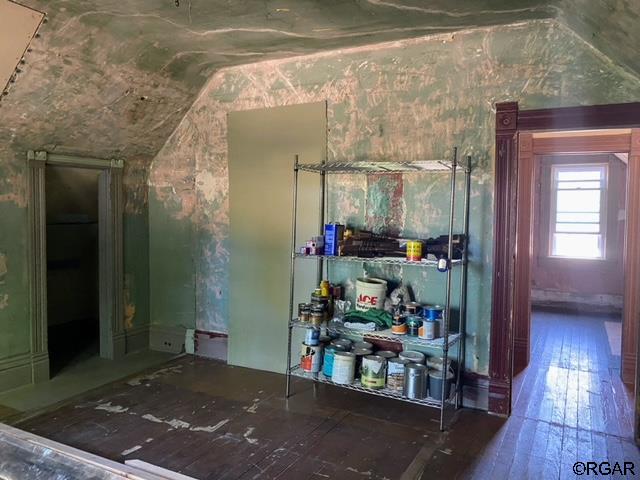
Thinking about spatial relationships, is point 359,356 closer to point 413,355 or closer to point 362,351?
point 362,351

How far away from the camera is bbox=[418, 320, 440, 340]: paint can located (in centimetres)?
286

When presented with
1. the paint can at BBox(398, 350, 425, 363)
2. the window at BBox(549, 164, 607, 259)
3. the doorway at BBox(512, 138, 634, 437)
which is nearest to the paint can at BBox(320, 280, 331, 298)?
the paint can at BBox(398, 350, 425, 363)

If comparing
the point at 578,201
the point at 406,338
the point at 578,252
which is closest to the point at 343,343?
the point at 406,338

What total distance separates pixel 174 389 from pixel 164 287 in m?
A: 1.18

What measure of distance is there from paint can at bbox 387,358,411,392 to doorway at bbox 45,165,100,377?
2593 millimetres

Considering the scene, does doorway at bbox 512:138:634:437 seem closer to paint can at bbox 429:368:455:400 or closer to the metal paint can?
paint can at bbox 429:368:455:400

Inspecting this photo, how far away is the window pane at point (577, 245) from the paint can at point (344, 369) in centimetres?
515

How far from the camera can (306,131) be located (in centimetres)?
356

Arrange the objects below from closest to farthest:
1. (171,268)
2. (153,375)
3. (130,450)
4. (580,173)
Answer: (130,450), (153,375), (171,268), (580,173)

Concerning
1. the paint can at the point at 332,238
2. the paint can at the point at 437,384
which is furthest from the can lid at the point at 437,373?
the paint can at the point at 332,238

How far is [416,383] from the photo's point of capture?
2902 millimetres

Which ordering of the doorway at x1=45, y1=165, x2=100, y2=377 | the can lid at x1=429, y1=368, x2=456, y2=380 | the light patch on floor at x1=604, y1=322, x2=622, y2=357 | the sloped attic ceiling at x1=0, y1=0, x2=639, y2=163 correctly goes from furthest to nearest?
the light patch on floor at x1=604, y1=322, x2=622, y2=357 → the doorway at x1=45, y1=165, x2=100, y2=377 → the can lid at x1=429, y1=368, x2=456, y2=380 → the sloped attic ceiling at x1=0, y1=0, x2=639, y2=163

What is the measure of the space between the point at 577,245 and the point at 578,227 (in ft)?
0.83

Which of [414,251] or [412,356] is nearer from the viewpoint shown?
[414,251]
